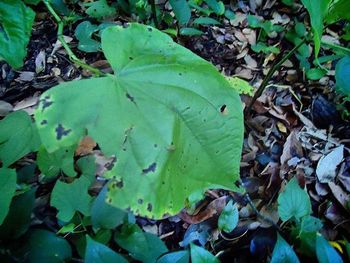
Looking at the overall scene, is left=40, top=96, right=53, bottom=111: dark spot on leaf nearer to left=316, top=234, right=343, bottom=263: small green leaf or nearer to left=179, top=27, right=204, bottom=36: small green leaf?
left=316, top=234, right=343, bottom=263: small green leaf

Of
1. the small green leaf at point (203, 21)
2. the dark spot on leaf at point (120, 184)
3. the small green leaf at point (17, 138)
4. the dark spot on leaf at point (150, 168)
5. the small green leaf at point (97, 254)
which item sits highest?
the dark spot on leaf at point (150, 168)

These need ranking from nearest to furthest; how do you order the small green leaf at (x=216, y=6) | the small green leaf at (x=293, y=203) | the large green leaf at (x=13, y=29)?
the large green leaf at (x=13, y=29) < the small green leaf at (x=293, y=203) < the small green leaf at (x=216, y=6)

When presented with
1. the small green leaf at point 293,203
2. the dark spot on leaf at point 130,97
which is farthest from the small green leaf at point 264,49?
the dark spot on leaf at point 130,97

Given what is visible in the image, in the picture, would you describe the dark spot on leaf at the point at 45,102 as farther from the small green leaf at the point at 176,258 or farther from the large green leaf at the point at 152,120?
the small green leaf at the point at 176,258

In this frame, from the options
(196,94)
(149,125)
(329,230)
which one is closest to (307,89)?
(329,230)

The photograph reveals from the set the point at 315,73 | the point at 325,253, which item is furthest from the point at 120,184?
the point at 315,73

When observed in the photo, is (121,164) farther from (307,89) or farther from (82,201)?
(307,89)
